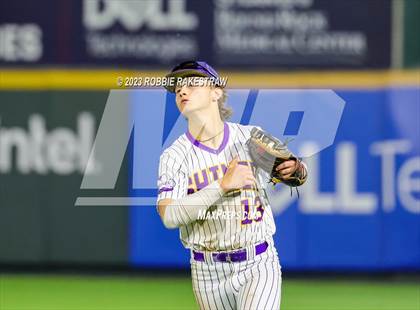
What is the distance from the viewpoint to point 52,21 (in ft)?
31.2

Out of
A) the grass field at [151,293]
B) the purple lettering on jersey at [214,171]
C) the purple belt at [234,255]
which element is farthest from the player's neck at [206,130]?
the grass field at [151,293]

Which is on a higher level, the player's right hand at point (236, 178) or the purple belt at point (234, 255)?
the player's right hand at point (236, 178)

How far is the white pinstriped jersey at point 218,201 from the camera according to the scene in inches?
186

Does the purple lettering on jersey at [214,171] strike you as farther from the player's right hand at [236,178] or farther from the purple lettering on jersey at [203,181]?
the player's right hand at [236,178]

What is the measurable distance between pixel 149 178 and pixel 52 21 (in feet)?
5.82

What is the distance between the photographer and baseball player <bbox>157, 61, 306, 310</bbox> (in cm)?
459

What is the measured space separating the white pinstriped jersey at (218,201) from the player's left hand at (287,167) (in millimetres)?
126

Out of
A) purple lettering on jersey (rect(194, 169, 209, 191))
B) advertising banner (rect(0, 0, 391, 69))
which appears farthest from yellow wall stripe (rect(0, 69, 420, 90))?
purple lettering on jersey (rect(194, 169, 209, 191))

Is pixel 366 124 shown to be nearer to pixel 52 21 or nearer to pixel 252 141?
pixel 52 21

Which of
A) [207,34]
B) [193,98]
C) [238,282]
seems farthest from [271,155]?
[207,34]

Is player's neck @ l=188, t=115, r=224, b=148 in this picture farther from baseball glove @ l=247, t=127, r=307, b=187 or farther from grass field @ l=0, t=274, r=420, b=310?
grass field @ l=0, t=274, r=420, b=310

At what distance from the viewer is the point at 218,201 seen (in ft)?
15.5

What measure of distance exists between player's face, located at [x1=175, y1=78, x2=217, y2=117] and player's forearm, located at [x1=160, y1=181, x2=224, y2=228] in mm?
431

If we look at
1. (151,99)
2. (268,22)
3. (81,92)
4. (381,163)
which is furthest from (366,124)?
(81,92)
